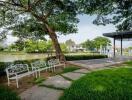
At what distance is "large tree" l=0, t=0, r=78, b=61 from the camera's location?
1877 cm

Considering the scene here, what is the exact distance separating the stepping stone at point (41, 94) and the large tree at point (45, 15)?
9.60 m

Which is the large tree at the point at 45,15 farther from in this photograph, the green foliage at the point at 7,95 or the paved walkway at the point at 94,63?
the green foliage at the point at 7,95

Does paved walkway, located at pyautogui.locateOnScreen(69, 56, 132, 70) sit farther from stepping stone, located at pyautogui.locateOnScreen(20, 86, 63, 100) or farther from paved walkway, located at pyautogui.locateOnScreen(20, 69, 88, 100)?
stepping stone, located at pyautogui.locateOnScreen(20, 86, 63, 100)

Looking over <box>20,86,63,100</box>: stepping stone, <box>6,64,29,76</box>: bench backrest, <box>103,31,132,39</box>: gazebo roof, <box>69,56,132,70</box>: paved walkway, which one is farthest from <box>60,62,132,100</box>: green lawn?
<box>103,31,132,39</box>: gazebo roof

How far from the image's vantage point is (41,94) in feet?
28.0

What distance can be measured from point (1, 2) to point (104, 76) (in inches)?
382

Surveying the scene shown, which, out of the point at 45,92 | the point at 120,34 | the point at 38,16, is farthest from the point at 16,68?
the point at 120,34

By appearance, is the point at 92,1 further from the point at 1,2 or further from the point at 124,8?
the point at 1,2

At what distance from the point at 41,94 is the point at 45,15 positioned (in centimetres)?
1288

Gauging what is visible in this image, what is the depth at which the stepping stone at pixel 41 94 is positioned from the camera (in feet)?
26.4

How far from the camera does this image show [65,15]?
2052 cm

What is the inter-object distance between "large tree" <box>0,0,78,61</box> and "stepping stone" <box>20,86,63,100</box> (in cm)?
960

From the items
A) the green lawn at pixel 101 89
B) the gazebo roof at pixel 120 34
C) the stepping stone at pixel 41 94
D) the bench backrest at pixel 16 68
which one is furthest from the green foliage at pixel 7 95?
the gazebo roof at pixel 120 34

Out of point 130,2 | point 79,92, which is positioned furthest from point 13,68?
point 130,2
